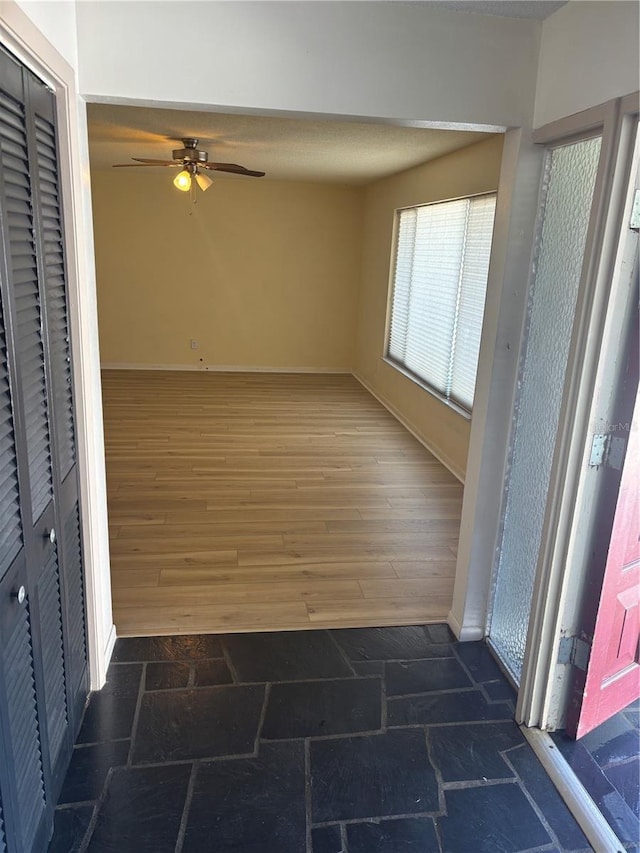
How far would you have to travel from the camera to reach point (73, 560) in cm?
200

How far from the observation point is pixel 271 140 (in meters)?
4.45

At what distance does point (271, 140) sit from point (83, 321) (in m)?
3.06

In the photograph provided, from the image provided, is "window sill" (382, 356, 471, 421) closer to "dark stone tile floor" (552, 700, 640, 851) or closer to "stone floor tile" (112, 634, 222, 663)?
"dark stone tile floor" (552, 700, 640, 851)

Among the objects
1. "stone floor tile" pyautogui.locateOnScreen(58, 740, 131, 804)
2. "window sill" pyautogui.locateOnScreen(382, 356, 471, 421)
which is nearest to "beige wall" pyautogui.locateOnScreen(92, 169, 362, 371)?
"window sill" pyautogui.locateOnScreen(382, 356, 471, 421)

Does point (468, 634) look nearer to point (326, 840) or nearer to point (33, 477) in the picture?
point (326, 840)

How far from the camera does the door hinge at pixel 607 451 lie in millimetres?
1874

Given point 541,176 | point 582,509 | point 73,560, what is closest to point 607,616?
point 582,509

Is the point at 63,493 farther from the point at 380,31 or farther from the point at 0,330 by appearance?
the point at 380,31

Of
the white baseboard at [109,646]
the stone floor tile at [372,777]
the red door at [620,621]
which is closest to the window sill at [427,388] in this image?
the red door at [620,621]

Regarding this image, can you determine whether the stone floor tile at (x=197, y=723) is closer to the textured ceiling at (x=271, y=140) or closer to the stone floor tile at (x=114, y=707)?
the stone floor tile at (x=114, y=707)

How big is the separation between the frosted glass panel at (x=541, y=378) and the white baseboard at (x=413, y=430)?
202 centimetres

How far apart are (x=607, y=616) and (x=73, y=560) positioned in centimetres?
181

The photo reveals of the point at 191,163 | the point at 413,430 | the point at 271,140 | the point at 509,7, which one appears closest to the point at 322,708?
the point at 509,7

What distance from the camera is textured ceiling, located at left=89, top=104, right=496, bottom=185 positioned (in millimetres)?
3766
